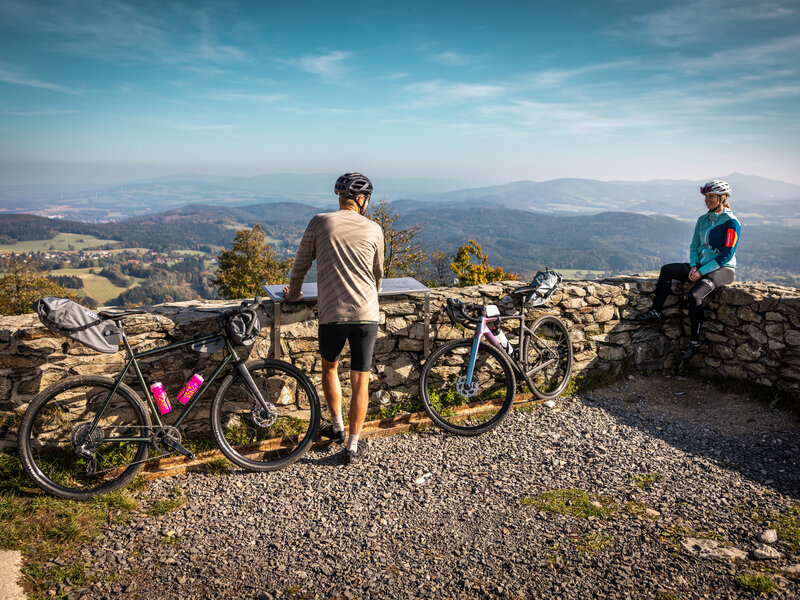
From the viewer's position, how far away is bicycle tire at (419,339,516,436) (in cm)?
505

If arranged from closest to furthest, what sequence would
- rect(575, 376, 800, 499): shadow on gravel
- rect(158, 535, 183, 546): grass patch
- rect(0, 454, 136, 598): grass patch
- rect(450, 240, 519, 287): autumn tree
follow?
1. rect(0, 454, 136, 598): grass patch
2. rect(158, 535, 183, 546): grass patch
3. rect(575, 376, 800, 499): shadow on gravel
4. rect(450, 240, 519, 287): autumn tree

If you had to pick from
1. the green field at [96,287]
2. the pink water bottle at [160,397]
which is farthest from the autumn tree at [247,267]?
the green field at [96,287]

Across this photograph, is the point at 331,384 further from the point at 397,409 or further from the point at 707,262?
the point at 707,262

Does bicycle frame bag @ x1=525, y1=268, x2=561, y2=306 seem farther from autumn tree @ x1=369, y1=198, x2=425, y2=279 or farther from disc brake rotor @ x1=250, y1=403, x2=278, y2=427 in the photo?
autumn tree @ x1=369, y1=198, x2=425, y2=279

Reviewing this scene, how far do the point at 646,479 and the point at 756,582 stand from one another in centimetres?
131

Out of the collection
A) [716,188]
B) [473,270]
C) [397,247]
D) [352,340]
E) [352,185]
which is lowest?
[473,270]

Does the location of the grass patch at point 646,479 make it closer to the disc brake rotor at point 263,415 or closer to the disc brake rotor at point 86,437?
the disc brake rotor at point 263,415

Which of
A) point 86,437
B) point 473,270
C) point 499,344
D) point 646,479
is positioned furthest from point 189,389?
point 473,270

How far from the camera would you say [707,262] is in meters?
6.23

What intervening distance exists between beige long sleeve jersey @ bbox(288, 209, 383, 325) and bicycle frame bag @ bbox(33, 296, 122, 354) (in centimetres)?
159

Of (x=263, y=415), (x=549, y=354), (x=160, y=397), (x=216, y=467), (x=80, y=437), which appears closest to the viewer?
(x=80, y=437)

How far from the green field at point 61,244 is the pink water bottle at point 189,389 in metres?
117

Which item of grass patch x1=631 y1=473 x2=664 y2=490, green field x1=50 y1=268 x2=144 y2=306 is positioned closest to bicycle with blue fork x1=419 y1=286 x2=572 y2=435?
grass patch x1=631 y1=473 x2=664 y2=490

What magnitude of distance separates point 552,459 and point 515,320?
1.75 meters
